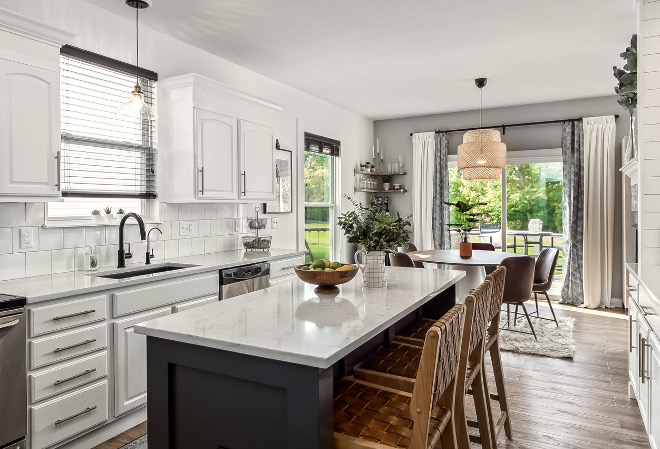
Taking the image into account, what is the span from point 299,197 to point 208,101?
2145 mm

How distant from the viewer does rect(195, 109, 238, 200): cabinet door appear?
3.78m

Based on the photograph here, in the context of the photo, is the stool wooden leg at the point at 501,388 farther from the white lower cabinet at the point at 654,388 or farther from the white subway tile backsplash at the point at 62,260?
the white subway tile backsplash at the point at 62,260

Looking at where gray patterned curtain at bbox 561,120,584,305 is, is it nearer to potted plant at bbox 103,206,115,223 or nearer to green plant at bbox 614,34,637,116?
green plant at bbox 614,34,637,116

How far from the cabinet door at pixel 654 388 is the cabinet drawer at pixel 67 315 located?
2.80 metres

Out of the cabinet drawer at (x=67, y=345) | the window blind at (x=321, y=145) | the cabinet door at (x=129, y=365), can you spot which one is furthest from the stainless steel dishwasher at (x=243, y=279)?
the window blind at (x=321, y=145)

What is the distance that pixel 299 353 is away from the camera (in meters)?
1.37

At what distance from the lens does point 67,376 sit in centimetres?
249

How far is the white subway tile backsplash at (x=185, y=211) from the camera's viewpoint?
13.2 feet

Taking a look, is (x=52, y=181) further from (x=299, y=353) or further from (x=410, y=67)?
(x=410, y=67)

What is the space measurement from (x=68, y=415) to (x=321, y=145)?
175 inches

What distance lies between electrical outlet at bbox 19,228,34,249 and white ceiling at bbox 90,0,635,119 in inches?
64.6

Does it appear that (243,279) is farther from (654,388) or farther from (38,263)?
(654,388)

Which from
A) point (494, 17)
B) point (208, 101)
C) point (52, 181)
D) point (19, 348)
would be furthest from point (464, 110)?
point (19, 348)

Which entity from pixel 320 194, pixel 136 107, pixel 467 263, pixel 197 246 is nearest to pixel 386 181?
pixel 320 194
